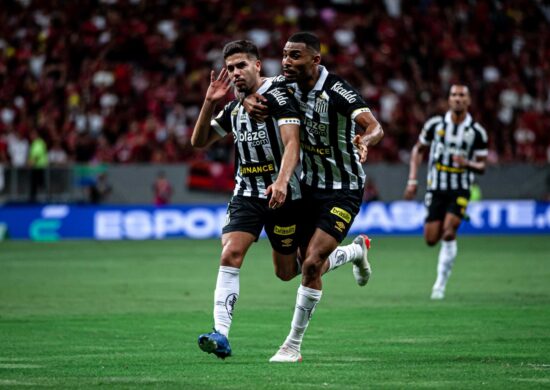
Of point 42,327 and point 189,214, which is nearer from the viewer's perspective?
point 42,327

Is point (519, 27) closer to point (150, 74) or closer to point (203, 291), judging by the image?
point (150, 74)

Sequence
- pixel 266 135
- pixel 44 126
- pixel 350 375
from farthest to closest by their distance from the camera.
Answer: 1. pixel 44 126
2. pixel 266 135
3. pixel 350 375

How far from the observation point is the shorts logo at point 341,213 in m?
8.55

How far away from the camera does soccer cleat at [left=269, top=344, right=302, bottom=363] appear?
8091mm

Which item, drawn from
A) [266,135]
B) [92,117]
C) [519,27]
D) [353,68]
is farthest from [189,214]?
[266,135]

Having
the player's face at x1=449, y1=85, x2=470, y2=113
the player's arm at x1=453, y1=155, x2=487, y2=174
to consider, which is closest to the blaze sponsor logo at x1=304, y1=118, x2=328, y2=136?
the player's arm at x1=453, y1=155, x2=487, y2=174

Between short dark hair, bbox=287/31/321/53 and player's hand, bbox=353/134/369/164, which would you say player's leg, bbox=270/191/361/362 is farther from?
short dark hair, bbox=287/31/321/53

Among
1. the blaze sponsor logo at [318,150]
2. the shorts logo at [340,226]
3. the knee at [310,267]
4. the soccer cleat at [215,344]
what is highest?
the blaze sponsor logo at [318,150]

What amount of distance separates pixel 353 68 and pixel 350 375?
23981 millimetres

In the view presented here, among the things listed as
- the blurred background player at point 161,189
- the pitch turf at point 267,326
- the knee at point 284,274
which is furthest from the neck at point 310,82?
the blurred background player at point 161,189

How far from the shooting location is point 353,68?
101 ft

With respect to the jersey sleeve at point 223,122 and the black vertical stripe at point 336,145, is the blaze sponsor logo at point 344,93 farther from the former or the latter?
the jersey sleeve at point 223,122

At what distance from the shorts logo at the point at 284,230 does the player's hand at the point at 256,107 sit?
0.91 m

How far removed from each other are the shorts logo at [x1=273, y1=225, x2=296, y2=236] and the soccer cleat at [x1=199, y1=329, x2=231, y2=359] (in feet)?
4.24
